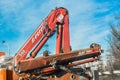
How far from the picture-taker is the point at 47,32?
18.2m

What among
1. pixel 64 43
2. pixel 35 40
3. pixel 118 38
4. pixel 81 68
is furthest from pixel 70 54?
pixel 118 38

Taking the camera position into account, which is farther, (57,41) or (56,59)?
(57,41)

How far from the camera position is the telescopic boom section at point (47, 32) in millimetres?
17625

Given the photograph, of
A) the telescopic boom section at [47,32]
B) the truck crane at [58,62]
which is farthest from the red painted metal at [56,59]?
the telescopic boom section at [47,32]

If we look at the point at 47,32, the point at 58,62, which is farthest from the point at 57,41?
the point at 58,62

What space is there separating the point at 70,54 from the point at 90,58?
124 cm

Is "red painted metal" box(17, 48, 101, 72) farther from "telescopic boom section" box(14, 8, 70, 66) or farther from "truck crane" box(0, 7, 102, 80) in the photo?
"telescopic boom section" box(14, 8, 70, 66)

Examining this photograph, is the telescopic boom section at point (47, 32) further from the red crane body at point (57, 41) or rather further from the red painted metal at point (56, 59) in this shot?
the red painted metal at point (56, 59)

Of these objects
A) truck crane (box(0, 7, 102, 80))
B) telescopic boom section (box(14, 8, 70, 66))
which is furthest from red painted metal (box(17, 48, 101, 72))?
telescopic boom section (box(14, 8, 70, 66))

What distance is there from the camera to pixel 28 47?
17906mm

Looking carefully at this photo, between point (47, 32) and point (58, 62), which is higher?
point (47, 32)

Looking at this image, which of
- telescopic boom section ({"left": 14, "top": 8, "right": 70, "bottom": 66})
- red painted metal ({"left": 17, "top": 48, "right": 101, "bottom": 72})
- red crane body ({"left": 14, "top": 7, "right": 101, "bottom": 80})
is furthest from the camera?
telescopic boom section ({"left": 14, "top": 8, "right": 70, "bottom": 66})

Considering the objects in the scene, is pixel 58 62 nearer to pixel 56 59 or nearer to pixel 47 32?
pixel 56 59

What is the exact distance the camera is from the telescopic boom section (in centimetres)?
1762
